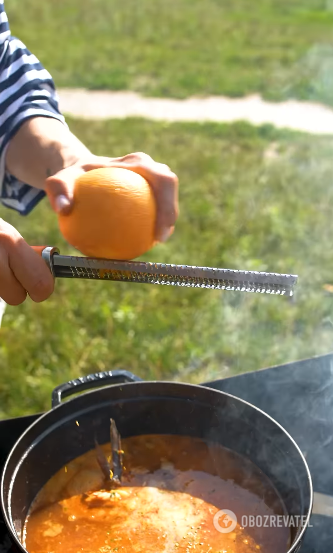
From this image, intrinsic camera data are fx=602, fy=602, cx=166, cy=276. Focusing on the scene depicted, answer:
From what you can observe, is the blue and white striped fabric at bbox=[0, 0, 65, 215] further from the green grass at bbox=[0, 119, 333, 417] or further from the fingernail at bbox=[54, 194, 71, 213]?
the green grass at bbox=[0, 119, 333, 417]

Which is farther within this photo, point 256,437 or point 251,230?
point 251,230

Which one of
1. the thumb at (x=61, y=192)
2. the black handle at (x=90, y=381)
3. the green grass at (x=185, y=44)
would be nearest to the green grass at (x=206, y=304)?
the black handle at (x=90, y=381)

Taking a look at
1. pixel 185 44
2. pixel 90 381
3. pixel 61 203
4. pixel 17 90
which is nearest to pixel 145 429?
pixel 90 381

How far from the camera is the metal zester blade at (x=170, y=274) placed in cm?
148

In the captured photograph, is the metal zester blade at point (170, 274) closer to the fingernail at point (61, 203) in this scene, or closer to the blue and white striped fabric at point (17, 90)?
the fingernail at point (61, 203)

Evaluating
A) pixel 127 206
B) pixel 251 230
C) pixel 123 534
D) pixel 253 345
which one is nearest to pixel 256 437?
pixel 123 534

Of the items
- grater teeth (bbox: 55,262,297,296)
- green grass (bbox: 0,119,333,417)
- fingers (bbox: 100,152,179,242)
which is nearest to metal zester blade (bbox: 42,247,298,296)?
grater teeth (bbox: 55,262,297,296)

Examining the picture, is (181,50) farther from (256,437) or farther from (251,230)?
(256,437)

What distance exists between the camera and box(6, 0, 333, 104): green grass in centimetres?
709

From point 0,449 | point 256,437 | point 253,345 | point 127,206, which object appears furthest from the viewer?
point 253,345

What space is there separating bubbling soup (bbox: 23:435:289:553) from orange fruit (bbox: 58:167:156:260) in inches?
24.7

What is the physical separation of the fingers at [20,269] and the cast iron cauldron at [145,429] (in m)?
0.36

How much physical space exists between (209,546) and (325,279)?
286 cm

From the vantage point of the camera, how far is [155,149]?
19.2 feet
